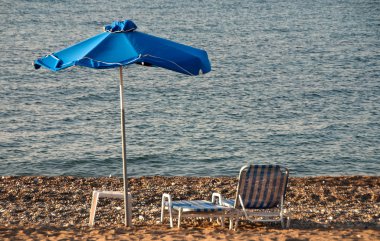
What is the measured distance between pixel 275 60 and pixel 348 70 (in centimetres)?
436

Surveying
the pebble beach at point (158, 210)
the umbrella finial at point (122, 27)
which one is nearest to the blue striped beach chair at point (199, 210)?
the pebble beach at point (158, 210)

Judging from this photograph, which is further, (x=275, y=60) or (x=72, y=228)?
(x=275, y=60)

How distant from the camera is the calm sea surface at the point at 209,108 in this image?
21.7 meters

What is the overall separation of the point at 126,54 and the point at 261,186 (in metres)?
2.52

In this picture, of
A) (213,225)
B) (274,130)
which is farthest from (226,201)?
(274,130)

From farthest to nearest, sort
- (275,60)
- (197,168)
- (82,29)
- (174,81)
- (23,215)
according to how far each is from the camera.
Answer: (82,29) < (275,60) < (174,81) < (197,168) < (23,215)

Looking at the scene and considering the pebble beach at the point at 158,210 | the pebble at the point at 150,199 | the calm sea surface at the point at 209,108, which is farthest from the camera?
the calm sea surface at the point at 209,108

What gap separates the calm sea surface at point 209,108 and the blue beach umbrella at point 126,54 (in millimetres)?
9744

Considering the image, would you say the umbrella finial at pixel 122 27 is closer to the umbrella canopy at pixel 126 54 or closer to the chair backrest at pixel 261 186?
the umbrella canopy at pixel 126 54

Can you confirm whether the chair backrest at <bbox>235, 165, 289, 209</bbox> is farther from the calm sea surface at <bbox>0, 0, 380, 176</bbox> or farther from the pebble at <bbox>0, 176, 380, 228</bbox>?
the calm sea surface at <bbox>0, 0, 380, 176</bbox>

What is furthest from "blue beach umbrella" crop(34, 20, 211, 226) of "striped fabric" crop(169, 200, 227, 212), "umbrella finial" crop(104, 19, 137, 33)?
"striped fabric" crop(169, 200, 227, 212)

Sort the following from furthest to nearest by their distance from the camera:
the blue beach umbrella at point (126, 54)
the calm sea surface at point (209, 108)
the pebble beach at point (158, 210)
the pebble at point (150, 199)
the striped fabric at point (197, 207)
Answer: the calm sea surface at point (209, 108), the pebble at point (150, 199), the striped fabric at point (197, 207), the pebble beach at point (158, 210), the blue beach umbrella at point (126, 54)

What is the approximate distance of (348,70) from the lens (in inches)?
1447

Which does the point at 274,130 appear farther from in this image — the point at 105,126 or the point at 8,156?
the point at 8,156
